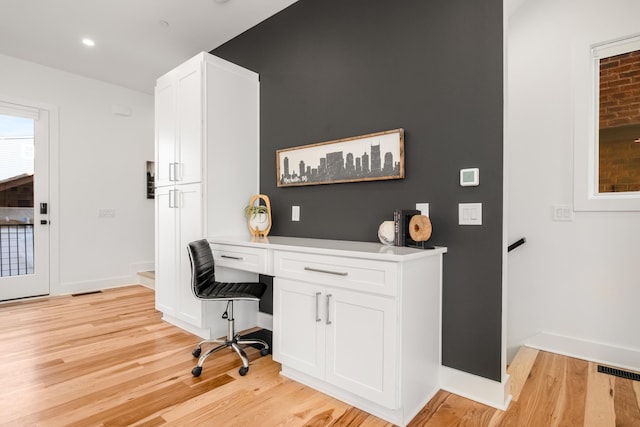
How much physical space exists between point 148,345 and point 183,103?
2.14 meters

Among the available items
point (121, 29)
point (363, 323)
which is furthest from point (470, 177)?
point (121, 29)

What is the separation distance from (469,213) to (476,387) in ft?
3.38

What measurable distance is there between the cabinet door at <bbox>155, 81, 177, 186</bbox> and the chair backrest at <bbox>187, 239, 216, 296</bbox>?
99cm

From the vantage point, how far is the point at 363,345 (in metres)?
1.83

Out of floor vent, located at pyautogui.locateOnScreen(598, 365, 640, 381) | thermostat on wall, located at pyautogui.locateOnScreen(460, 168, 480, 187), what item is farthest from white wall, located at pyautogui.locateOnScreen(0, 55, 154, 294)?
floor vent, located at pyautogui.locateOnScreen(598, 365, 640, 381)

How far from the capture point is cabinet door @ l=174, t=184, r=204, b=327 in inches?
115

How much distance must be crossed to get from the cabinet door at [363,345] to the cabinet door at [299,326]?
0.08 m

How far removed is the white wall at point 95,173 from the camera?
4.35 m

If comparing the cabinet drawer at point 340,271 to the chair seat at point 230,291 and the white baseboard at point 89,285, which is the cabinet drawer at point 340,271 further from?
the white baseboard at point 89,285

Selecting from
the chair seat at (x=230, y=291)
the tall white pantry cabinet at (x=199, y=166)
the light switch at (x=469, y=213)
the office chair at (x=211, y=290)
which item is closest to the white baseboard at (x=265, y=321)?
the tall white pantry cabinet at (x=199, y=166)

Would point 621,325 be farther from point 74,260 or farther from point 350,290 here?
point 74,260

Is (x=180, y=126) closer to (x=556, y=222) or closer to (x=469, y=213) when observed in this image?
(x=469, y=213)

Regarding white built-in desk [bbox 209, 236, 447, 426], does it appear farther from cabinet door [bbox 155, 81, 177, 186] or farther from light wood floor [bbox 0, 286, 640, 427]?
cabinet door [bbox 155, 81, 177, 186]

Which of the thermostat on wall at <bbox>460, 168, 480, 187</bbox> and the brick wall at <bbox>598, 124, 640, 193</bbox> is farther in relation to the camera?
the brick wall at <bbox>598, 124, 640, 193</bbox>
